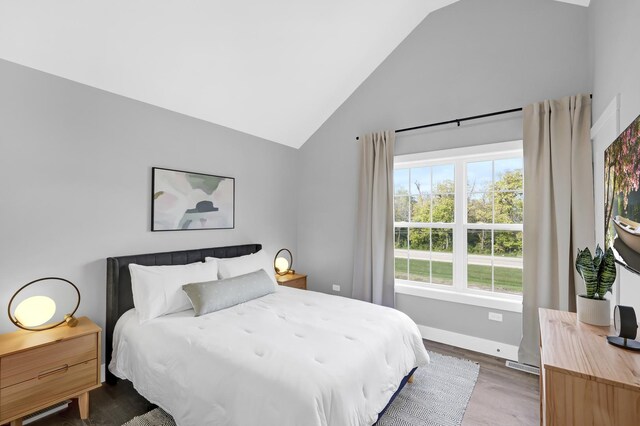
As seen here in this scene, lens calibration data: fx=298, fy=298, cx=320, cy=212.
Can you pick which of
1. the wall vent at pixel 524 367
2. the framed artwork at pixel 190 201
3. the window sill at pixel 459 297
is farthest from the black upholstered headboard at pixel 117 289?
the wall vent at pixel 524 367

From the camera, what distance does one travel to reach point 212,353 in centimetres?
174

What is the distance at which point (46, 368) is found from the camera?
186cm

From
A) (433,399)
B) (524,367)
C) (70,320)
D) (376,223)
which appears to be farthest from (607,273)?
(70,320)

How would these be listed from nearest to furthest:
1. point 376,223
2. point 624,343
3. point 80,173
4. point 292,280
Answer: point 624,343 → point 80,173 → point 376,223 → point 292,280

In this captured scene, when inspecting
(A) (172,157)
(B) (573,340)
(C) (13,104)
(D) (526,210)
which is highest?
(C) (13,104)

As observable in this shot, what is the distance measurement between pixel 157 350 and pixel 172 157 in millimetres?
1809

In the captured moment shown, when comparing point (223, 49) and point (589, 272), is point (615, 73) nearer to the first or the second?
point (589, 272)

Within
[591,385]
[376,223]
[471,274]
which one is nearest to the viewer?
[591,385]

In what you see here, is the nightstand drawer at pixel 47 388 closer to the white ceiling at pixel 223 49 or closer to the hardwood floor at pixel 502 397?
the white ceiling at pixel 223 49

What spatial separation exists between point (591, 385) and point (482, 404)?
1388mm

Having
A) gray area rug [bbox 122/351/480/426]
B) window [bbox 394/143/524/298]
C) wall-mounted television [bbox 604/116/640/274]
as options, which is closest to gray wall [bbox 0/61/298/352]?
gray area rug [bbox 122/351/480/426]

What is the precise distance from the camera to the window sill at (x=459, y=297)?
115 inches

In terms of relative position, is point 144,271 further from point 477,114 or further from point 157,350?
point 477,114

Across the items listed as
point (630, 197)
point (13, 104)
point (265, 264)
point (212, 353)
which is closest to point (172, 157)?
point (13, 104)
